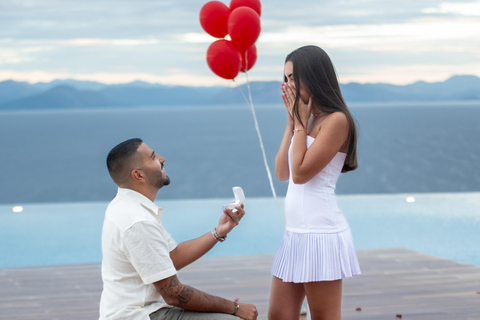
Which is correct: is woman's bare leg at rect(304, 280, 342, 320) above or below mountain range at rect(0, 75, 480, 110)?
above

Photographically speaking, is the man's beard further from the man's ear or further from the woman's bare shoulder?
the woman's bare shoulder

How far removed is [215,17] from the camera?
3393 mm

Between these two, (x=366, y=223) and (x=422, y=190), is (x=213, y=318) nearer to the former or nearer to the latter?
(x=366, y=223)

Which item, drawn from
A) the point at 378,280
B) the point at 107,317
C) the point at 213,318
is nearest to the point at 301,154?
the point at 213,318

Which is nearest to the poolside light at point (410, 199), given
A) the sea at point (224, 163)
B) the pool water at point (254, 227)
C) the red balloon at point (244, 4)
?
the pool water at point (254, 227)

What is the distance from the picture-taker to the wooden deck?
3.26m

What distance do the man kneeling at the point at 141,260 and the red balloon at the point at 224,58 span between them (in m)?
1.55

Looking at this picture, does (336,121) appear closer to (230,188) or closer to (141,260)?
(141,260)

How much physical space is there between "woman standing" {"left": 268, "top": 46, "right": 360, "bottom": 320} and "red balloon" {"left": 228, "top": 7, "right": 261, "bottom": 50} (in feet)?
4.25

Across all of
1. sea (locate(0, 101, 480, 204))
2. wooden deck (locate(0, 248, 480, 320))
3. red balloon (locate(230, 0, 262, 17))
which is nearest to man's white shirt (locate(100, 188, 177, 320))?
wooden deck (locate(0, 248, 480, 320))

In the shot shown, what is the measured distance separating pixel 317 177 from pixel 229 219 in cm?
32

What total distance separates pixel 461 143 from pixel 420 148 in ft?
21.6

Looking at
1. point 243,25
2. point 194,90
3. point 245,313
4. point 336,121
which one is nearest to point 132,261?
point 245,313

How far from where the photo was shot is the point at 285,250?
1988mm
